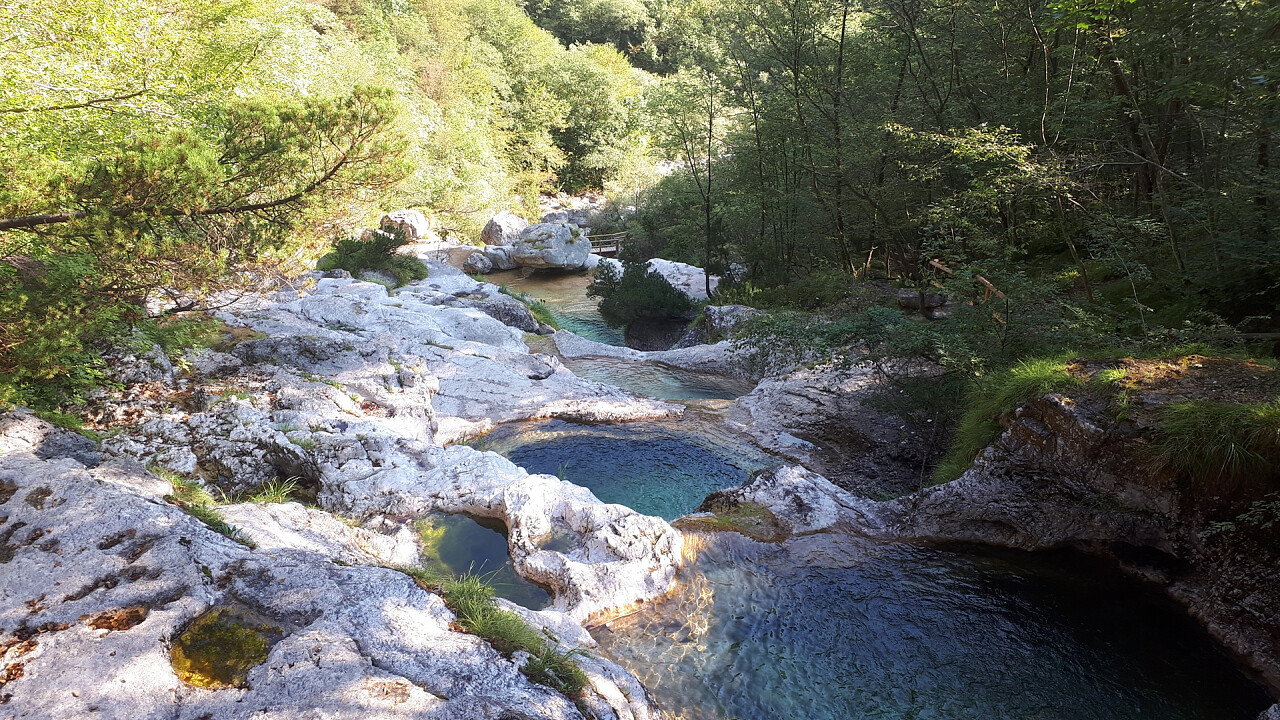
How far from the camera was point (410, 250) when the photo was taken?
24672mm

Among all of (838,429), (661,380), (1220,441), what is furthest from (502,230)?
(1220,441)

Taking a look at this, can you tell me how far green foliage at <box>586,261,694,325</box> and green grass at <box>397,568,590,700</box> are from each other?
505 inches

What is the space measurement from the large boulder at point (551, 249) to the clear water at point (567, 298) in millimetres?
543

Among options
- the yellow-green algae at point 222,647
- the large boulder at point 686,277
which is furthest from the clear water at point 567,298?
the yellow-green algae at point 222,647

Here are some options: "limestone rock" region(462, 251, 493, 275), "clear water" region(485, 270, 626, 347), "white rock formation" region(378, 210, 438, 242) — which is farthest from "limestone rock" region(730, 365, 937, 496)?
"white rock formation" region(378, 210, 438, 242)

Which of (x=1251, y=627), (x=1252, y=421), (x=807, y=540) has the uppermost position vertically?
(x=1252, y=421)

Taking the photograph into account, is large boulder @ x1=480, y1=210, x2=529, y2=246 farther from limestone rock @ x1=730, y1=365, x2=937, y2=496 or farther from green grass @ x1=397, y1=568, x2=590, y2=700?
green grass @ x1=397, y1=568, x2=590, y2=700

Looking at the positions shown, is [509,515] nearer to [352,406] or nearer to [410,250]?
[352,406]

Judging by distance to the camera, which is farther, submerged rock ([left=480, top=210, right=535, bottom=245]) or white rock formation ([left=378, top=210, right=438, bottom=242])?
submerged rock ([left=480, top=210, right=535, bottom=245])

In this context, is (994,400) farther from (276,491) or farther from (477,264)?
(477,264)

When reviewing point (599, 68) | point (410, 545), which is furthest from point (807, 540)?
point (599, 68)

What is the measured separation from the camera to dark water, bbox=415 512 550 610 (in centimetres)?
611

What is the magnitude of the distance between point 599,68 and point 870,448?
35.2 m

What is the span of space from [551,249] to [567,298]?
10.5ft
